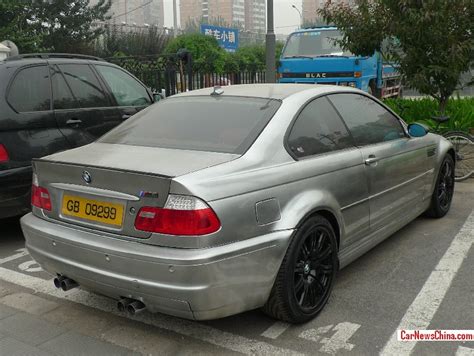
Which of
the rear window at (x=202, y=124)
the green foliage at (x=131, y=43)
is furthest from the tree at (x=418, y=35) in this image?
the green foliage at (x=131, y=43)

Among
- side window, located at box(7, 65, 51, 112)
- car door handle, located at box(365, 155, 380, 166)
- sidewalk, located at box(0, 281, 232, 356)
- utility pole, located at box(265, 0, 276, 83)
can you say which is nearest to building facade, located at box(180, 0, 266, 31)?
utility pole, located at box(265, 0, 276, 83)

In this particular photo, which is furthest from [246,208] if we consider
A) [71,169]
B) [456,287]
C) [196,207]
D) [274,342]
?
[456,287]

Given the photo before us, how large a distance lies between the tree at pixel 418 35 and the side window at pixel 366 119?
121 inches

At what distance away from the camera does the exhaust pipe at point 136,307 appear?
2891 mm

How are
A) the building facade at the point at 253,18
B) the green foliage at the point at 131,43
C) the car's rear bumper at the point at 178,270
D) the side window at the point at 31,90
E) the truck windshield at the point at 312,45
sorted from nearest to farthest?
the car's rear bumper at the point at 178,270 < the side window at the point at 31,90 < the truck windshield at the point at 312,45 < the green foliage at the point at 131,43 < the building facade at the point at 253,18

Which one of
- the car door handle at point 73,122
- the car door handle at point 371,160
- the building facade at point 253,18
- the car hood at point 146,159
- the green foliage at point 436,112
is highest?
the building facade at point 253,18

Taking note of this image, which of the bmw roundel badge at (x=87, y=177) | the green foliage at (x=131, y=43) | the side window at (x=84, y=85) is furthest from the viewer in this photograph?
the green foliage at (x=131, y=43)

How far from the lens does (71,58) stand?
5.82 metres

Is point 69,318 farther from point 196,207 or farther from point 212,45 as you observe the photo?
point 212,45

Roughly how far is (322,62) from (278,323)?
9.45 metres

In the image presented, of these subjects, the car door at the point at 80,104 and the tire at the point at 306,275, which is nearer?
the tire at the point at 306,275

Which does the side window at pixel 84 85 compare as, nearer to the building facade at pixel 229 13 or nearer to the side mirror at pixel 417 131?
the side mirror at pixel 417 131

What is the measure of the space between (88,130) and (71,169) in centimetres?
250

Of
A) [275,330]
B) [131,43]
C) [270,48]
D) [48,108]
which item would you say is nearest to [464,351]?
[275,330]
